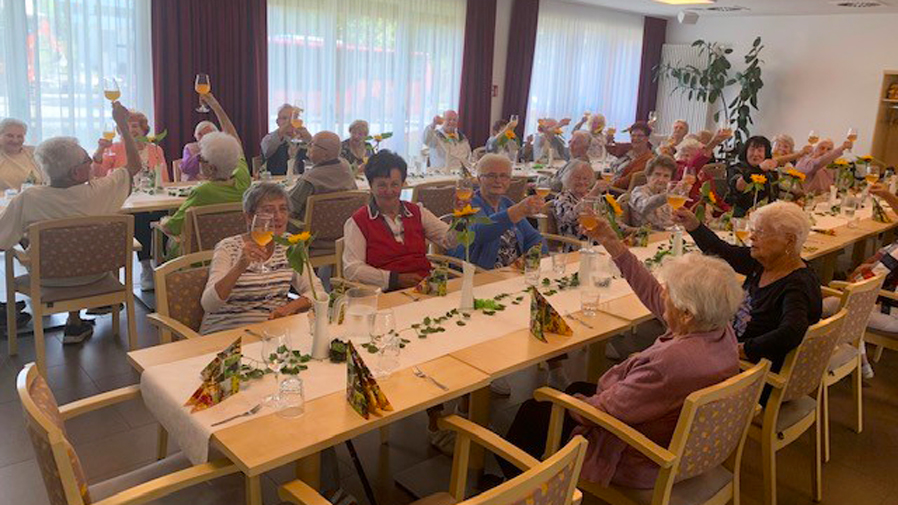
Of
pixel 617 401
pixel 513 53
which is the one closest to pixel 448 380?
pixel 617 401

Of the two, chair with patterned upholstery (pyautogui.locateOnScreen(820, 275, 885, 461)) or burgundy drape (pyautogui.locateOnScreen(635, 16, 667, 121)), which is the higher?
burgundy drape (pyautogui.locateOnScreen(635, 16, 667, 121))

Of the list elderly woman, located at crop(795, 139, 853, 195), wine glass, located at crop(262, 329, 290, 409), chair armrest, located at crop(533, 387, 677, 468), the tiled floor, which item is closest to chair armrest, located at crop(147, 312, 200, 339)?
wine glass, located at crop(262, 329, 290, 409)

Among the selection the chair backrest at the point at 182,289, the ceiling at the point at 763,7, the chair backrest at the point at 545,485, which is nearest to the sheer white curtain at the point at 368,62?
the ceiling at the point at 763,7

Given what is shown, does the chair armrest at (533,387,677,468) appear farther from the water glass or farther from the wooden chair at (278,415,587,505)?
the water glass

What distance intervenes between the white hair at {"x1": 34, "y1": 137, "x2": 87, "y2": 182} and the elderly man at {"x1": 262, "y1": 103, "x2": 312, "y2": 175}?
271cm

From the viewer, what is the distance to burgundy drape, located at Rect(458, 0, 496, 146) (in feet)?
32.5

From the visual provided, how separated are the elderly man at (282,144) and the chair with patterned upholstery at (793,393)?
15.6 feet

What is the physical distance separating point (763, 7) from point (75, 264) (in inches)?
392

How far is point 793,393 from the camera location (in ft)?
9.19

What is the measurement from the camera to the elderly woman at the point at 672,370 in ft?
7.27

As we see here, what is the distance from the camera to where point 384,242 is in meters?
3.59

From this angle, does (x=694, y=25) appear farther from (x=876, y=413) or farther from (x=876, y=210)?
(x=876, y=413)

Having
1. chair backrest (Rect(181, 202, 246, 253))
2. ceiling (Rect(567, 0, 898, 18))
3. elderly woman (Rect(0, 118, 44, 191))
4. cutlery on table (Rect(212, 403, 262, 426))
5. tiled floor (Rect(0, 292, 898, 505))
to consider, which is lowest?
tiled floor (Rect(0, 292, 898, 505))

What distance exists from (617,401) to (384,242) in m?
1.64
